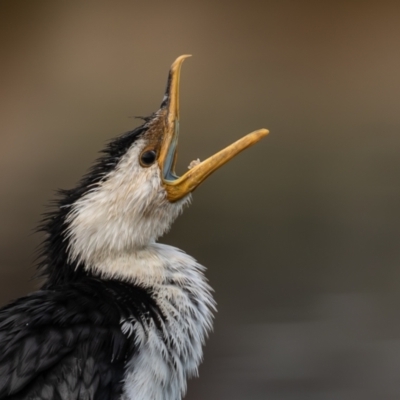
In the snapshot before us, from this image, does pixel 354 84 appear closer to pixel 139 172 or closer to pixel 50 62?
pixel 50 62

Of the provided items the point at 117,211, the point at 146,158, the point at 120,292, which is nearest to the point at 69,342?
the point at 120,292

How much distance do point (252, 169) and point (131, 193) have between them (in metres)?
1.30

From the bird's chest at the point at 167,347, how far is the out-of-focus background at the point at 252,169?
1.17 meters

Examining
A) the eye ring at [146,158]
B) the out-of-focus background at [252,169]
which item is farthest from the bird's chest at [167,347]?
the out-of-focus background at [252,169]

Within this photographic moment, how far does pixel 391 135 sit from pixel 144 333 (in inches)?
69.2

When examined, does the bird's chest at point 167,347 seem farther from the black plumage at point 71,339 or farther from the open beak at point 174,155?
the open beak at point 174,155

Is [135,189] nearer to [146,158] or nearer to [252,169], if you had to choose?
[146,158]

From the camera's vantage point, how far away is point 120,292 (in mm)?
1747

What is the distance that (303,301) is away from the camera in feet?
9.96

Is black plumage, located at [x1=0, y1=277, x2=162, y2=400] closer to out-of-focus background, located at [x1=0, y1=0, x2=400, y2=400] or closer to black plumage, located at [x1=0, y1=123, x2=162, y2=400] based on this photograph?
black plumage, located at [x1=0, y1=123, x2=162, y2=400]

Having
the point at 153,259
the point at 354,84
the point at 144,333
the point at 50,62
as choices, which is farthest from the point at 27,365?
the point at 354,84

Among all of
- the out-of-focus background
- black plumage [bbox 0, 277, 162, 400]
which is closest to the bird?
black plumage [bbox 0, 277, 162, 400]

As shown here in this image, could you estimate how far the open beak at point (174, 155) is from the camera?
70.0 inches

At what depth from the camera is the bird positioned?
1.62 m
